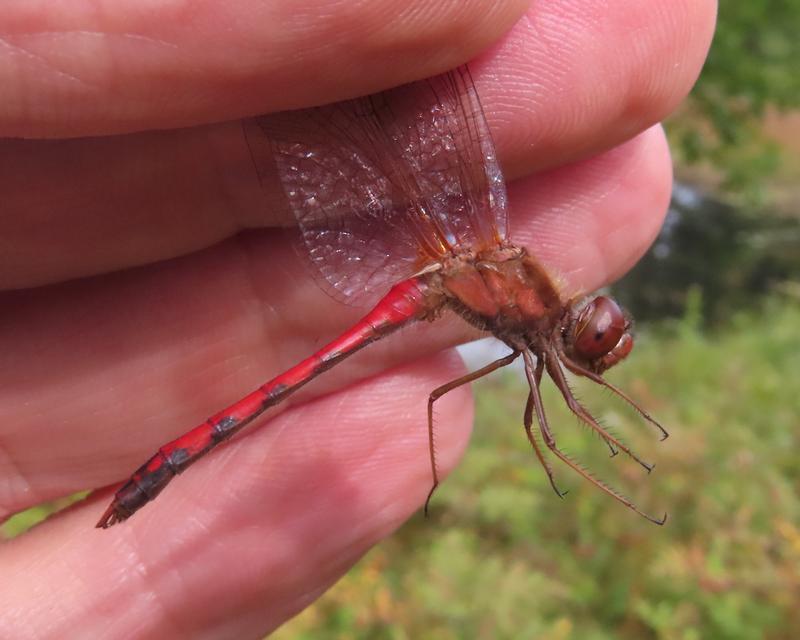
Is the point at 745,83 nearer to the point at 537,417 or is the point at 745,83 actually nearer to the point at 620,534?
the point at 620,534

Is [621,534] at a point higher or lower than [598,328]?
lower

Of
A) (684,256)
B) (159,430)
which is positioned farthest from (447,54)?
(684,256)

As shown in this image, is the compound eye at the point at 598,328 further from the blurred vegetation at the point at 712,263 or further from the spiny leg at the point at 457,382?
the blurred vegetation at the point at 712,263

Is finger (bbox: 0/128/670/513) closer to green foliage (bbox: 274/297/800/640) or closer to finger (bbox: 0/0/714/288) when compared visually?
finger (bbox: 0/0/714/288)

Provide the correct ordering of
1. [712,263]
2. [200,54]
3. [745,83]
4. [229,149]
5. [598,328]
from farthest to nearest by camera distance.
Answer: [712,263] < [745,83] < [598,328] < [229,149] < [200,54]

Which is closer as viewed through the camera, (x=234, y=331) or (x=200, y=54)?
(x=200, y=54)

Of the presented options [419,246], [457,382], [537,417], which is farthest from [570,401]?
[419,246]

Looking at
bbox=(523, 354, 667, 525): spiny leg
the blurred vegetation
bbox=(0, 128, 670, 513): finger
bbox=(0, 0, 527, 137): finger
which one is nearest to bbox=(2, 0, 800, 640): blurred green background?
bbox=(523, 354, 667, 525): spiny leg

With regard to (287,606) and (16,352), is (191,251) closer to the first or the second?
(16,352)
